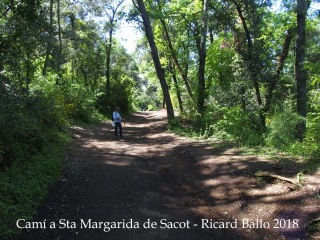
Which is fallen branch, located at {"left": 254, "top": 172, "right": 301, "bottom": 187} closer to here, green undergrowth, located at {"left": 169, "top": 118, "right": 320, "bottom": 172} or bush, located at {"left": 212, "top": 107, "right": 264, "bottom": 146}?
green undergrowth, located at {"left": 169, "top": 118, "right": 320, "bottom": 172}

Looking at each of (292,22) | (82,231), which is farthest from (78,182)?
(292,22)

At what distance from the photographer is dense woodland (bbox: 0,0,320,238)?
922 centimetres

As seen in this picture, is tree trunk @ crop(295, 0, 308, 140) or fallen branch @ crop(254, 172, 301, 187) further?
tree trunk @ crop(295, 0, 308, 140)

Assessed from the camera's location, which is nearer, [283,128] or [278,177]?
[278,177]

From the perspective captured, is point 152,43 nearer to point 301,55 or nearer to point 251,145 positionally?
point 301,55

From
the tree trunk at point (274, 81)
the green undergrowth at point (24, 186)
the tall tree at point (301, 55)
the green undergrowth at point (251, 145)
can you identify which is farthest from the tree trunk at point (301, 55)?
the green undergrowth at point (24, 186)

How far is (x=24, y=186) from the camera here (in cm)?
686

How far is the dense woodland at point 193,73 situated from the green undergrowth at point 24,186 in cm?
12

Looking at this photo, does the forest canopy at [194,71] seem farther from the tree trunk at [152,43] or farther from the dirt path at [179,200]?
the dirt path at [179,200]

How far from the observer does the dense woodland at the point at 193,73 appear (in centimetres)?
922

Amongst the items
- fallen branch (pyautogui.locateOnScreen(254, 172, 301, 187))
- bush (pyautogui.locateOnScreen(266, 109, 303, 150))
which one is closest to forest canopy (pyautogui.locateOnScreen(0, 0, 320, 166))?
bush (pyautogui.locateOnScreen(266, 109, 303, 150))

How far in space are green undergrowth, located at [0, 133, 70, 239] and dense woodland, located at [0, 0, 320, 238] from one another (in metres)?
0.12

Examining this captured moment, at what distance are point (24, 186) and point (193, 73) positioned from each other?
974 inches

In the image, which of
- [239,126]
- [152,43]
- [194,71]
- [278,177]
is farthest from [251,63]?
[194,71]
